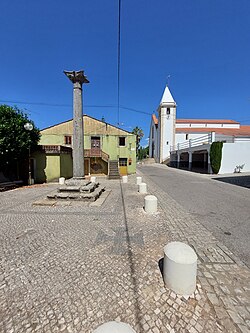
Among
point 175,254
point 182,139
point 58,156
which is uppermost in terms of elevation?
point 182,139

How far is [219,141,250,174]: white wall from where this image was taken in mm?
18688

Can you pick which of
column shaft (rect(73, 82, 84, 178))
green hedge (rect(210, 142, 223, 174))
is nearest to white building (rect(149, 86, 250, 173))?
green hedge (rect(210, 142, 223, 174))

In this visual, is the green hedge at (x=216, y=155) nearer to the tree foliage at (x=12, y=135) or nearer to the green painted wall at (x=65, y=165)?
the green painted wall at (x=65, y=165)

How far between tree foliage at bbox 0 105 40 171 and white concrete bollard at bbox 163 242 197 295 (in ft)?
37.6

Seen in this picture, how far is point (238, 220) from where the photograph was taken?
4977 millimetres

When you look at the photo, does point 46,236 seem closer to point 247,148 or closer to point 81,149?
point 81,149

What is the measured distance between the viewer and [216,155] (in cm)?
1859

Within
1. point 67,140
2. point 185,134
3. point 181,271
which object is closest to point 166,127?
point 185,134

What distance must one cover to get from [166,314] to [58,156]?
14142 millimetres

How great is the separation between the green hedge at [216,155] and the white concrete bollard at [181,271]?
1904cm

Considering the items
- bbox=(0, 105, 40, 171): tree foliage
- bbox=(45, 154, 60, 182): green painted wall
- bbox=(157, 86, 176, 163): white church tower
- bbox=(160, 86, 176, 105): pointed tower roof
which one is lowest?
bbox=(45, 154, 60, 182): green painted wall

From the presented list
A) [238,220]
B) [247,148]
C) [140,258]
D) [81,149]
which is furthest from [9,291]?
[247,148]

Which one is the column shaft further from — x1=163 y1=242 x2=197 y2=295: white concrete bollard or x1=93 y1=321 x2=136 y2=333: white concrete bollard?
x1=93 y1=321 x2=136 y2=333: white concrete bollard

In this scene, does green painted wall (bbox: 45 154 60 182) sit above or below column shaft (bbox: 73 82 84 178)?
below
